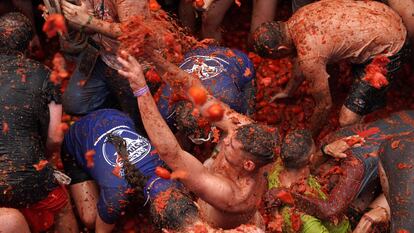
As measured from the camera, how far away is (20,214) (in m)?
3.41

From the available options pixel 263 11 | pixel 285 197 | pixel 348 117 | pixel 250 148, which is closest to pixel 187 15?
pixel 263 11

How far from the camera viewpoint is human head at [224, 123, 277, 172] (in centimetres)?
299

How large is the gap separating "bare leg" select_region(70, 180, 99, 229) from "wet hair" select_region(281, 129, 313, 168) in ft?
4.24

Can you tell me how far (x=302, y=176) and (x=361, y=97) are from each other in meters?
0.97

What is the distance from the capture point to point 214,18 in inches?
192

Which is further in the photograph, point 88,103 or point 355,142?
point 88,103

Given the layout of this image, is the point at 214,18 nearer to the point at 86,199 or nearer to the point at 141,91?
the point at 86,199

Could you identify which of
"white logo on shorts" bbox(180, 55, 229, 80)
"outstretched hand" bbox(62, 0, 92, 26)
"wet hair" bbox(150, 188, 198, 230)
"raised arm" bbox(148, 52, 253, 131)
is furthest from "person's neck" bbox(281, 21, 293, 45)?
"wet hair" bbox(150, 188, 198, 230)

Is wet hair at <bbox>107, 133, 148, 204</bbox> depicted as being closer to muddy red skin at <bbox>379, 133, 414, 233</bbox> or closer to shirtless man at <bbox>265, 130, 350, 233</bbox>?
shirtless man at <bbox>265, 130, 350, 233</bbox>

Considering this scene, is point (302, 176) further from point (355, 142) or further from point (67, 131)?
point (67, 131)

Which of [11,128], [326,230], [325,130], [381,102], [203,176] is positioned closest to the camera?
[203,176]

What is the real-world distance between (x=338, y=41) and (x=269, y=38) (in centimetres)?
47

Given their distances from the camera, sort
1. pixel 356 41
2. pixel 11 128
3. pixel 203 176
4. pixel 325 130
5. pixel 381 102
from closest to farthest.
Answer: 1. pixel 203 176
2. pixel 11 128
3. pixel 356 41
4. pixel 381 102
5. pixel 325 130

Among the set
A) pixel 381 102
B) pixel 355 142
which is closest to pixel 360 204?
pixel 355 142
